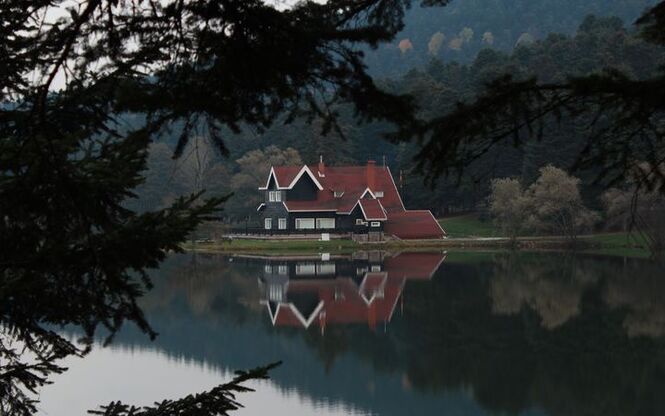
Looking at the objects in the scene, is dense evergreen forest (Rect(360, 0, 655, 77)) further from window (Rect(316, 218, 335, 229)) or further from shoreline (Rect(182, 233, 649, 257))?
shoreline (Rect(182, 233, 649, 257))

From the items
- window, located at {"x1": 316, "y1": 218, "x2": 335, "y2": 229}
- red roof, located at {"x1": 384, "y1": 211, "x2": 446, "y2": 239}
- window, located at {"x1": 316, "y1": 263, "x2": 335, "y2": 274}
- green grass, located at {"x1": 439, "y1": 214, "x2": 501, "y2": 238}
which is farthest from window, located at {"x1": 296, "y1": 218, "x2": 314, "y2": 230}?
window, located at {"x1": 316, "y1": 263, "x2": 335, "y2": 274}

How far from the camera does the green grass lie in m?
48.2

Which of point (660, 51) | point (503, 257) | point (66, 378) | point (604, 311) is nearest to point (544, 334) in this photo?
point (604, 311)

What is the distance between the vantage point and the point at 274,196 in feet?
156

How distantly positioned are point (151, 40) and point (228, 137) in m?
58.0

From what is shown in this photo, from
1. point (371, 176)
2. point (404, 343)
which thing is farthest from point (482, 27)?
point (404, 343)

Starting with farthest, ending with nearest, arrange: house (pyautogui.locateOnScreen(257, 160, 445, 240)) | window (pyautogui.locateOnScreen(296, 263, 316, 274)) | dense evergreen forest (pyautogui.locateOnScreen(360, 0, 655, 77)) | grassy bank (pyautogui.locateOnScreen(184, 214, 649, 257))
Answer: dense evergreen forest (pyautogui.locateOnScreen(360, 0, 655, 77)), house (pyautogui.locateOnScreen(257, 160, 445, 240)), grassy bank (pyautogui.locateOnScreen(184, 214, 649, 257)), window (pyautogui.locateOnScreen(296, 263, 316, 274))

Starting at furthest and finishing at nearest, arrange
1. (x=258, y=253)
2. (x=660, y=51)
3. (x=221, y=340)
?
(x=660, y=51) < (x=258, y=253) < (x=221, y=340)

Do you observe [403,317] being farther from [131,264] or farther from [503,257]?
[131,264]

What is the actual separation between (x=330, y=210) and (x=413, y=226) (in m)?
4.82

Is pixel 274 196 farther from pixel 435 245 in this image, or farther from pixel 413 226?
pixel 435 245

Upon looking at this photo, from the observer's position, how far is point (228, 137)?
60750 mm

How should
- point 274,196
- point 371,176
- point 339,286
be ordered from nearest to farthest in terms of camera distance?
point 339,286 < point 274,196 < point 371,176

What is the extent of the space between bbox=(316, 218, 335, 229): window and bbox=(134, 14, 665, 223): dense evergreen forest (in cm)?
510
